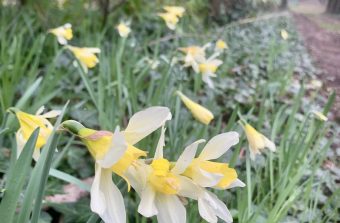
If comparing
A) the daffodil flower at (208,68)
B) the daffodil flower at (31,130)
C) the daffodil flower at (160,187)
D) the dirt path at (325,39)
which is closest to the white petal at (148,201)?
the daffodil flower at (160,187)

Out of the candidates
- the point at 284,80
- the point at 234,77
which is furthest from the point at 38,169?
the point at 234,77

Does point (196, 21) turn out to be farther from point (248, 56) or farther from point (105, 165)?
point (105, 165)

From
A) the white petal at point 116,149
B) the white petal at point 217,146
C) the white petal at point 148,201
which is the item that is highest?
the white petal at point 116,149

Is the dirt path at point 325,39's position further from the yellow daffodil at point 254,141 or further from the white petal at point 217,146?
the white petal at point 217,146

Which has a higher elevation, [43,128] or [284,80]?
[43,128]

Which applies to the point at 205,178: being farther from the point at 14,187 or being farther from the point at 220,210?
the point at 14,187

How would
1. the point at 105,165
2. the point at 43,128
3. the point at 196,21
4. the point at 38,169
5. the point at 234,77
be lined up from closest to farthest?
the point at 105,165, the point at 38,169, the point at 43,128, the point at 234,77, the point at 196,21
